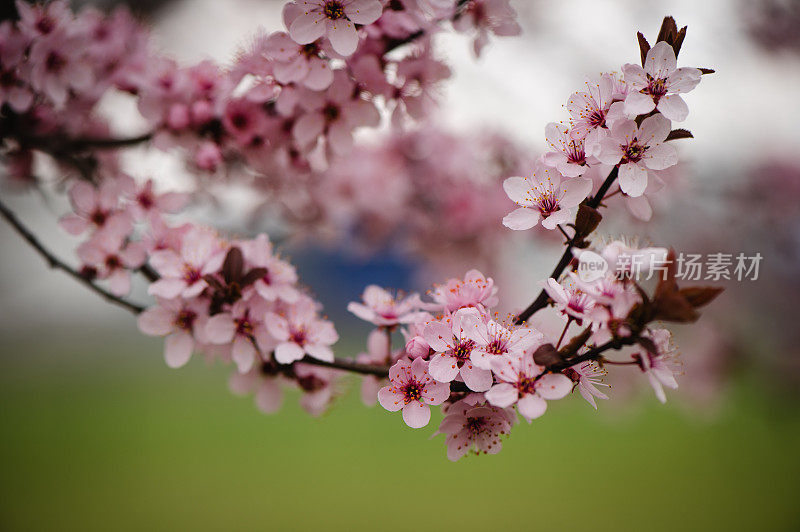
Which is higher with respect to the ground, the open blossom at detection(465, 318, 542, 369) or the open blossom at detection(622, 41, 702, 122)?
the open blossom at detection(622, 41, 702, 122)

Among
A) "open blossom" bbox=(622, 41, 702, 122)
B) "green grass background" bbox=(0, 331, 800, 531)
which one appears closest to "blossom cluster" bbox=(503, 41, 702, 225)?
"open blossom" bbox=(622, 41, 702, 122)

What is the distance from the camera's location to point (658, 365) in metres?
0.55

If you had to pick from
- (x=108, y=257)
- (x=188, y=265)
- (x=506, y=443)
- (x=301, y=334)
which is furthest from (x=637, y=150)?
(x=506, y=443)

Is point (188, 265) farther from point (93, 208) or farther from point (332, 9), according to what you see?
point (332, 9)

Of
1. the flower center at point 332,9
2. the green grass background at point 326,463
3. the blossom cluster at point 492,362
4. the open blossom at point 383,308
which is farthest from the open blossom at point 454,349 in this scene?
the green grass background at point 326,463

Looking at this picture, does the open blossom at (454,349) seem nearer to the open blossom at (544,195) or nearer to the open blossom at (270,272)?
the open blossom at (544,195)

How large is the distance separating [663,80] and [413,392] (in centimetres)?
42

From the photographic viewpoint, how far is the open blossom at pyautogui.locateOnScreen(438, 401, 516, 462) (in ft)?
2.02

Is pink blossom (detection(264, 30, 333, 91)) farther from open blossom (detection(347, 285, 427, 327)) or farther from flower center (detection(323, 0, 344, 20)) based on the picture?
open blossom (detection(347, 285, 427, 327))

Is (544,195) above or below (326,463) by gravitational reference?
above

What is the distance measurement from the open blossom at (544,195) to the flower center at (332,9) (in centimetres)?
34

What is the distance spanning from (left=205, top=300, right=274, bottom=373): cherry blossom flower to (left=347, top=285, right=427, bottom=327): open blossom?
0.12m

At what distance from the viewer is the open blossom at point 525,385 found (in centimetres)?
53

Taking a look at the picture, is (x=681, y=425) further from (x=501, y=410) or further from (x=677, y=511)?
(x=501, y=410)
